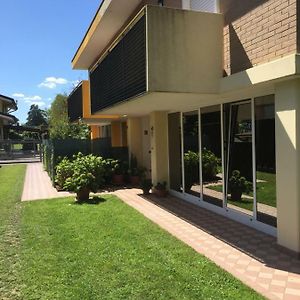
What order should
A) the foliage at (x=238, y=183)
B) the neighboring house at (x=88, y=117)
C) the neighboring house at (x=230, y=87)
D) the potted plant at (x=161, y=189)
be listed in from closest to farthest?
the neighboring house at (x=230, y=87)
the foliage at (x=238, y=183)
the potted plant at (x=161, y=189)
the neighboring house at (x=88, y=117)

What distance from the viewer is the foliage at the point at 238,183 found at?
8249 mm

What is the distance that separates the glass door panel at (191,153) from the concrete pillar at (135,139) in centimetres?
505

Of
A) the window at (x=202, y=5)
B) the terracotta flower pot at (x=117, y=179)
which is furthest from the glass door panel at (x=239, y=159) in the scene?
the terracotta flower pot at (x=117, y=179)

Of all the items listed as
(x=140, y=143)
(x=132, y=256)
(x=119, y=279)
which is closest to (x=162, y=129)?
(x=140, y=143)

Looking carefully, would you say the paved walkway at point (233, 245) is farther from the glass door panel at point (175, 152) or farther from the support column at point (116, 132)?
the support column at point (116, 132)

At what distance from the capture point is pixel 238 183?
8.61 m

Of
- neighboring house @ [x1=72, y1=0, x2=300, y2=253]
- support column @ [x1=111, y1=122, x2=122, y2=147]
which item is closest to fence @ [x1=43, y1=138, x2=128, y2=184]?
support column @ [x1=111, y1=122, x2=122, y2=147]

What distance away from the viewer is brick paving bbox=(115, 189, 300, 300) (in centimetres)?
529

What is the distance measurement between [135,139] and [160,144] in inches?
154

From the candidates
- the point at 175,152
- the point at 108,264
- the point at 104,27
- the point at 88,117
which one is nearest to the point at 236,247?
the point at 108,264

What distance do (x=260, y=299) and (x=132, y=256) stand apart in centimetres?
229

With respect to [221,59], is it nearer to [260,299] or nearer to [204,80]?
[204,80]

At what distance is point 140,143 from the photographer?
16.5 metres

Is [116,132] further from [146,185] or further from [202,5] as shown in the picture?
[202,5]
